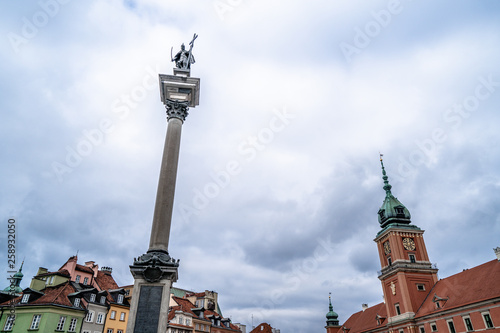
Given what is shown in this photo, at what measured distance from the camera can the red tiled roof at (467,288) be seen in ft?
140

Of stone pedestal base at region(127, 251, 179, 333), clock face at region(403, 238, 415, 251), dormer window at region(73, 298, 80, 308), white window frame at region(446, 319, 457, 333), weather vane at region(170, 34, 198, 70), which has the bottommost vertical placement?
stone pedestal base at region(127, 251, 179, 333)

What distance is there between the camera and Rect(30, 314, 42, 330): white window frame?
3341 cm

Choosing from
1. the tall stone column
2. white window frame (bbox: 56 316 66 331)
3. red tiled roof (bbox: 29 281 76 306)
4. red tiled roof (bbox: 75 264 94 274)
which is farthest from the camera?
red tiled roof (bbox: 75 264 94 274)

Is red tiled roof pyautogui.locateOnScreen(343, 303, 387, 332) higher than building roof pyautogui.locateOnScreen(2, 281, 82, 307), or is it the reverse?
red tiled roof pyautogui.locateOnScreen(343, 303, 387, 332)

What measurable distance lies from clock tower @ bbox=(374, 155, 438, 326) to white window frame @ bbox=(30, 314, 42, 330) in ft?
166

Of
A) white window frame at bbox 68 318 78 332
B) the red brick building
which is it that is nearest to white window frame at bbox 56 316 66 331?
white window frame at bbox 68 318 78 332

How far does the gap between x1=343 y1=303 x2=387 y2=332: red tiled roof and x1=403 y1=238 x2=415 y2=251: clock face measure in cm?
1428

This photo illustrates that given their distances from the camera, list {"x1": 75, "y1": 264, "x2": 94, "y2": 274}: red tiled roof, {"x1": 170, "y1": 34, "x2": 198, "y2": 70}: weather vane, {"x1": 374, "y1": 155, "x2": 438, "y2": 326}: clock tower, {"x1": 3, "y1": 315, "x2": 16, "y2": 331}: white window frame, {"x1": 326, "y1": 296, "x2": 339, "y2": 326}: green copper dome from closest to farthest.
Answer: {"x1": 170, "y1": 34, "x2": 198, "y2": 70}: weather vane
{"x1": 3, "y1": 315, "x2": 16, "y2": 331}: white window frame
{"x1": 75, "y1": 264, "x2": 94, "y2": 274}: red tiled roof
{"x1": 374, "y1": 155, "x2": 438, "y2": 326}: clock tower
{"x1": 326, "y1": 296, "x2": 339, "y2": 326}: green copper dome

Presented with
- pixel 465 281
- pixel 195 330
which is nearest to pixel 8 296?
pixel 195 330

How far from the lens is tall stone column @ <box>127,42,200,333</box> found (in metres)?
A: 12.0

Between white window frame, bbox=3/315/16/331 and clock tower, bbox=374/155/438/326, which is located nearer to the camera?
white window frame, bbox=3/315/16/331

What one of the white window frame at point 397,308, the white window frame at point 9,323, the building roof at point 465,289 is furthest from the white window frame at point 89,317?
the white window frame at point 397,308

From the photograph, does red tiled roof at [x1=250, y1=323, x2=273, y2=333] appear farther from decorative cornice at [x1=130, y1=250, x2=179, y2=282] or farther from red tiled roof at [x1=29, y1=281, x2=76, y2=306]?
decorative cornice at [x1=130, y1=250, x2=179, y2=282]

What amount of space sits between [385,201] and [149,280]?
64.2 metres
